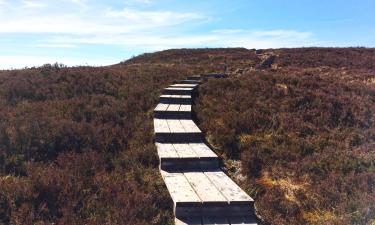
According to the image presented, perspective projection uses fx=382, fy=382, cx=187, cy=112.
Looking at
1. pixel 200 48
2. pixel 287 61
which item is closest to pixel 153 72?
pixel 287 61

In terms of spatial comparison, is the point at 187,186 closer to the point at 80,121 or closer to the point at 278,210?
the point at 278,210

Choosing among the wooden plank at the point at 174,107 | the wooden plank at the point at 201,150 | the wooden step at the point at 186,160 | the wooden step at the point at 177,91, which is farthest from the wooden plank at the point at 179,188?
the wooden step at the point at 177,91

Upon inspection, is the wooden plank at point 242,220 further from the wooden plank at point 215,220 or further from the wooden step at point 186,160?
the wooden step at point 186,160

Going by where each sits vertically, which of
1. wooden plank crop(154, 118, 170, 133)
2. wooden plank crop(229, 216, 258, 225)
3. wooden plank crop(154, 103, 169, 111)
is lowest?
wooden plank crop(229, 216, 258, 225)

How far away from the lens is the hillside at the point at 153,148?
250 inches

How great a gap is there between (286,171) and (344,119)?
4212 millimetres

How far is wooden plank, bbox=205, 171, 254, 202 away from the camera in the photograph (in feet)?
19.1

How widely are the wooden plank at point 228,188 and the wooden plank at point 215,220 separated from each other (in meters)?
0.31

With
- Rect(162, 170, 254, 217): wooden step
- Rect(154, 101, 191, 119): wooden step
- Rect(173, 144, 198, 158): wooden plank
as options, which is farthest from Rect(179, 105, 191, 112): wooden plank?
Rect(162, 170, 254, 217): wooden step

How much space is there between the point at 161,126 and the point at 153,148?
114 centimetres

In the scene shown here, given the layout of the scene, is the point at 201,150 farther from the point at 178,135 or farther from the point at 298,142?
the point at 298,142

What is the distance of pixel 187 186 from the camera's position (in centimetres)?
634

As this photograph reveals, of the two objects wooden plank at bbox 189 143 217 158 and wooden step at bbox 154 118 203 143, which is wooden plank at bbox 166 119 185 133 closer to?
wooden step at bbox 154 118 203 143

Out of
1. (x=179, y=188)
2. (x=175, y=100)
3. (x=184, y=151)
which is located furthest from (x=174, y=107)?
(x=179, y=188)
